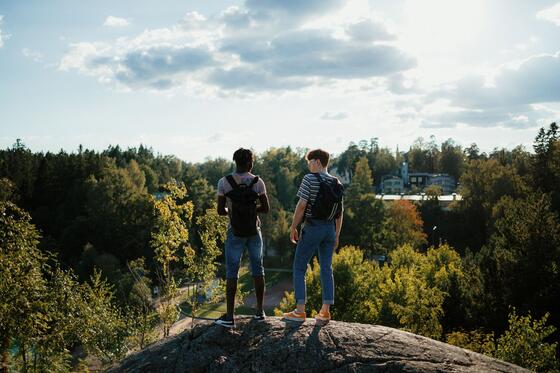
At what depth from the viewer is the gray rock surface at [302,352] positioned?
7.67m

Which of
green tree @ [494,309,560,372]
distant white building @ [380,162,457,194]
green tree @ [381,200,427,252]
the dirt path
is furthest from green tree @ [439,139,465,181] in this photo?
green tree @ [494,309,560,372]

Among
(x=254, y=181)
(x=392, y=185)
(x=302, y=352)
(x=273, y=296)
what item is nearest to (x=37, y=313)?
(x=254, y=181)

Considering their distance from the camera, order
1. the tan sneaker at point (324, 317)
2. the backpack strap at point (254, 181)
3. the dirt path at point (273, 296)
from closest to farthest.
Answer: the backpack strap at point (254, 181) < the tan sneaker at point (324, 317) < the dirt path at point (273, 296)

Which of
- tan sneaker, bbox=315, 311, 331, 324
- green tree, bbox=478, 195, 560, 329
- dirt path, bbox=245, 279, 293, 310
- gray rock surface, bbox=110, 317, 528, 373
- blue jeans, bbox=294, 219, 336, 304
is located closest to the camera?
gray rock surface, bbox=110, 317, 528, 373

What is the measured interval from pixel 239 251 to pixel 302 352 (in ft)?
6.23

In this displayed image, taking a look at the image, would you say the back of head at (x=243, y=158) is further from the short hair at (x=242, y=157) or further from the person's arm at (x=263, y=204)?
the person's arm at (x=263, y=204)

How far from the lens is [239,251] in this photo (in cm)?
841

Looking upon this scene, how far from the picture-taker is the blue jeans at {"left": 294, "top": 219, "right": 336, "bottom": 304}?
27.6 ft

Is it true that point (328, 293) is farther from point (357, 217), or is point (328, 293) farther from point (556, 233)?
point (357, 217)

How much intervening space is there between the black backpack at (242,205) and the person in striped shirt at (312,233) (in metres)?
0.70

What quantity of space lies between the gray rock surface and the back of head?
106 inches

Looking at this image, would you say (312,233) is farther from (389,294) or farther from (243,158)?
(389,294)

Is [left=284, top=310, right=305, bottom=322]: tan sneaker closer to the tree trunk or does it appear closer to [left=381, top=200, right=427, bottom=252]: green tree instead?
the tree trunk

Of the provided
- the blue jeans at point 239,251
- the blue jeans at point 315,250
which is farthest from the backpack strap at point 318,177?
the blue jeans at point 239,251
